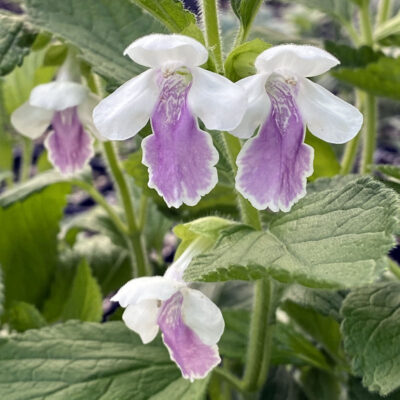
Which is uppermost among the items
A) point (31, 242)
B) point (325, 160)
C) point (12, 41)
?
point (12, 41)

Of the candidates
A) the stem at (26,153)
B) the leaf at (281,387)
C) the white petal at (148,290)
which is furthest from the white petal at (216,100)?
the stem at (26,153)

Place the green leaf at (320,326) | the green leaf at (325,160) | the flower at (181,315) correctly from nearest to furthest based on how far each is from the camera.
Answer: the flower at (181,315)
the green leaf at (320,326)
the green leaf at (325,160)

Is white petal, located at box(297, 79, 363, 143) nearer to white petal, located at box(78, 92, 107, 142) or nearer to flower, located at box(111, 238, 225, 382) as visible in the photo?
flower, located at box(111, 238, 225, 382)

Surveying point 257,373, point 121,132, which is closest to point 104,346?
point 257,373

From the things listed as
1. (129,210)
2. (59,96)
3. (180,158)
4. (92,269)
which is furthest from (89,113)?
(92,269)

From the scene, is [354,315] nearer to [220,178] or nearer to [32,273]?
[220,178]

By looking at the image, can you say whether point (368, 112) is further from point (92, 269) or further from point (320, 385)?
point (92, 269)

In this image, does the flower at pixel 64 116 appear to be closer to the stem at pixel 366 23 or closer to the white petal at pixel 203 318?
the white petal at pixel 203 318
